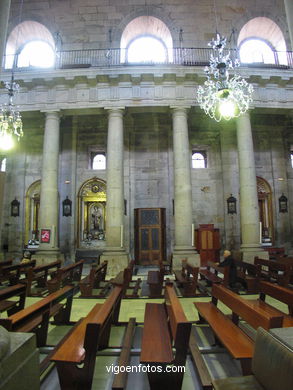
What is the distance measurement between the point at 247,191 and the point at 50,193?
30.8 ft

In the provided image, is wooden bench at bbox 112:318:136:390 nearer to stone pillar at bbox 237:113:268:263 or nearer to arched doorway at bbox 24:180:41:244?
stone pillar at bbox 237:113:268:263

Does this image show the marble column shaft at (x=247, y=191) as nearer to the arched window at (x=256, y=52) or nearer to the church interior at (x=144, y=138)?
the church interior at (x=144, y=138)

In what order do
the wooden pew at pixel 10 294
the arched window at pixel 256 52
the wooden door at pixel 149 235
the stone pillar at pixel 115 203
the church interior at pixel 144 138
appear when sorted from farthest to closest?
the arched window at pixel 256 52 → the wooden door at pixel 149 235 → the church interior at pixel 144 138 → the stone pillar at pixel 115 203 → the wooden pew at pixel 10 294

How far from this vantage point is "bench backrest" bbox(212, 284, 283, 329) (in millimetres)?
2561

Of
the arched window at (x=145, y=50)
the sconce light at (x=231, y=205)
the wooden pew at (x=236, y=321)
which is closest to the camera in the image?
the wooden pew at (x=236, y=321)

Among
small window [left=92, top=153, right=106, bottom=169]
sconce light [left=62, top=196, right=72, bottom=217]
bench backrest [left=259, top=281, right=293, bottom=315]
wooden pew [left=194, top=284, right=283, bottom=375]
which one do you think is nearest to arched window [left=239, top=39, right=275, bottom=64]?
small window [left=92, top=153, right=106, bottom=169]

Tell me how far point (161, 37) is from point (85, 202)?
11.1m

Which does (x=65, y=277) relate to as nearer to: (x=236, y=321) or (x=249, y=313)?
(x=236, y=321)

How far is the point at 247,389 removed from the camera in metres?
2.11

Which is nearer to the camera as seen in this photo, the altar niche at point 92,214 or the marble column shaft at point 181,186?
the marble column shaft at point 181,186

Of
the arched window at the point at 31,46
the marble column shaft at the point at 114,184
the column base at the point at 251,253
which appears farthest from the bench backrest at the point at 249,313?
the arched window at the point at 31,46

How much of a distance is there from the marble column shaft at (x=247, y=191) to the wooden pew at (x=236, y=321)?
9.01 metres

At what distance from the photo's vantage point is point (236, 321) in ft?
13.7

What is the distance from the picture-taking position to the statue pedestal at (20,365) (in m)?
1.83
